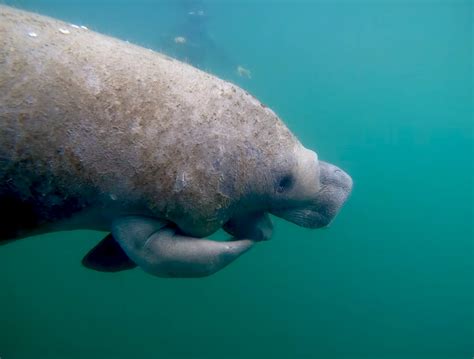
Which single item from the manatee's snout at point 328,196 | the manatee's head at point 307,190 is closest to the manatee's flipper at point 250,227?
the manatee's head at point 307,190

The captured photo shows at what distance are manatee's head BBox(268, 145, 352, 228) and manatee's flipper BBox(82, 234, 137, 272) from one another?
1.36 m

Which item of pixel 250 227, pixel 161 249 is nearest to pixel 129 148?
pixel 161 249

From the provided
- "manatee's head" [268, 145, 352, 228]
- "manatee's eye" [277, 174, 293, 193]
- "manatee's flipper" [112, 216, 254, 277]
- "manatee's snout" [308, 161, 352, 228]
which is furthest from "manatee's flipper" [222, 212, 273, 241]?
"manatee's flipper" [112, 216, 254, 277]

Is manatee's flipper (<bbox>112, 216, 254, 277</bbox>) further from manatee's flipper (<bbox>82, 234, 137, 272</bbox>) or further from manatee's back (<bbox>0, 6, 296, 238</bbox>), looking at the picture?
manatee's flipper (<bbox>82, 234, 137, 272</bbox>)

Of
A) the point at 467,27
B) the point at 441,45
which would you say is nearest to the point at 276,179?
the point at 467,27

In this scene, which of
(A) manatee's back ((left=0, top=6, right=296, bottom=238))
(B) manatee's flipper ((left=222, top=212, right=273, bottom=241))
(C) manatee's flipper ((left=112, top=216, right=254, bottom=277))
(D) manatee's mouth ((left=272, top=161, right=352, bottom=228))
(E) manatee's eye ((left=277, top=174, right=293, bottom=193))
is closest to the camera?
(A) manatee's back ((left=0, top=6, right=296, bottom=238))

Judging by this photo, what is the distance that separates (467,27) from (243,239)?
5532cm

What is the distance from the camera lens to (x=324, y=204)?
327 centimetres

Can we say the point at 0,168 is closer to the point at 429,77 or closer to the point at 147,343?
the point at 147,343

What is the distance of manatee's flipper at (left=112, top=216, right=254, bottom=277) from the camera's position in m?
2.47

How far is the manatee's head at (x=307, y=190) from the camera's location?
302 cm

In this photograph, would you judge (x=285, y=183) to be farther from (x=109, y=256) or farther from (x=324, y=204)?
(x=109, y=256)

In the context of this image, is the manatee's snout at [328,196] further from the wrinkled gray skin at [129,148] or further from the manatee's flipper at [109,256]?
the manatee's flipper at [109,256]

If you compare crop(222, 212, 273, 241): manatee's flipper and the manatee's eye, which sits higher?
the manatee's eye
